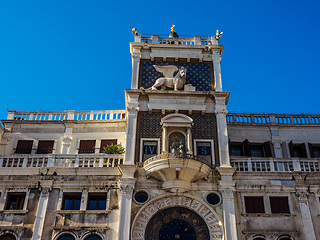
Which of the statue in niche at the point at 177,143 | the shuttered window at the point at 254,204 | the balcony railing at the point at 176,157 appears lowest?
the shuttered window at the point at 254,204

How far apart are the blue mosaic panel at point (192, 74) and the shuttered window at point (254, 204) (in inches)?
294

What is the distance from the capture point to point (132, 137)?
79.8 ft

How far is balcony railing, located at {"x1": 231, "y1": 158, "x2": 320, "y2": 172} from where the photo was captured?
944 inches

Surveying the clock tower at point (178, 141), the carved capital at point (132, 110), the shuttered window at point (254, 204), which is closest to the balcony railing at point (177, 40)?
the clock tower at point (178, 141)

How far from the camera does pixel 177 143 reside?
24.3 meters

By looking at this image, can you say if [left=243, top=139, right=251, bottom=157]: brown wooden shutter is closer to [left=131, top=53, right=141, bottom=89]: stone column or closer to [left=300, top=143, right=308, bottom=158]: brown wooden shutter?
[left=300, top=143, right=308, bottom=158]: brown wooden shutter

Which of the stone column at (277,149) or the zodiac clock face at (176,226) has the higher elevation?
the stone column at (277,149)

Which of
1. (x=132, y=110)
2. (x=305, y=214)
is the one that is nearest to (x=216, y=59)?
(x=132, y=110)

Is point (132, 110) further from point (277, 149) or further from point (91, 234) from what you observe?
point (277, 149)

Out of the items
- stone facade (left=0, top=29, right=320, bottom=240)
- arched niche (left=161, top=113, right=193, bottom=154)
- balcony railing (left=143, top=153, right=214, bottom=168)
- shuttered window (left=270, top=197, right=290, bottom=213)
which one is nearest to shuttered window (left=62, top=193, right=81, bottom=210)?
stone facade (left=0, top=29, right=320, bottom=240)

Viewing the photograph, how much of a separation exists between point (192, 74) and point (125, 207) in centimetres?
990

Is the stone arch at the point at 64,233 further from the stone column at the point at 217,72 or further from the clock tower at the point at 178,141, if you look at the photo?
the stone column at the point at 217,72

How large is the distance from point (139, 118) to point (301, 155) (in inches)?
428

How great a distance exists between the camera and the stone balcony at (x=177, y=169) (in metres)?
22.3
